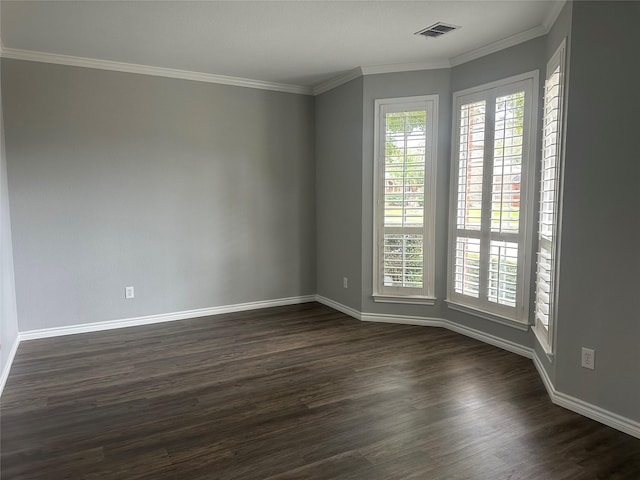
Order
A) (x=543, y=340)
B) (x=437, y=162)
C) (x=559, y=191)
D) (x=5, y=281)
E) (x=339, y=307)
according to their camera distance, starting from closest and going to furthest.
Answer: (x=559, y=191) < (x=543, y=340) < (x=5, y=281) < (x=437, y=162) < (x=339, y=307)

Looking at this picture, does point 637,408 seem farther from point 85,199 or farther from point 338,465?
point 85,199

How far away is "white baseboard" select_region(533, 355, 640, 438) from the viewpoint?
2.51 m

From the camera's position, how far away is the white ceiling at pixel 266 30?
301 cm

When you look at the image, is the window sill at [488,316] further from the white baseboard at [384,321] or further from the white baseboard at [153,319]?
the white baseboard at [153,319]

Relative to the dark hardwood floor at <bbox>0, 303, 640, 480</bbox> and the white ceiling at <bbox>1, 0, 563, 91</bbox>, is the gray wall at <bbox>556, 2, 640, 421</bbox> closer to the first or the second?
the dark hardwood floor at <bbox>0, 303, 640, 480</bbox>

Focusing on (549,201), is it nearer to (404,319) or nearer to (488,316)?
(488,316)

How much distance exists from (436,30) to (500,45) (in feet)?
2.12

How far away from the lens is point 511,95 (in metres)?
3.65

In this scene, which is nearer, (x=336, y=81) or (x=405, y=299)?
(x=405, y=299)

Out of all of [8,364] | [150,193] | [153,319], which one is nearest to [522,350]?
[153,319]

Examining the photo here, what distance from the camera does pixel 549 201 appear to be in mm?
3111

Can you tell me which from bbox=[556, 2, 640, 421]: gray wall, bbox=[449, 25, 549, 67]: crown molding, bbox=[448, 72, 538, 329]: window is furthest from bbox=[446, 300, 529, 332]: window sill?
bbox=[449, 25, 549, 67]: crown molding

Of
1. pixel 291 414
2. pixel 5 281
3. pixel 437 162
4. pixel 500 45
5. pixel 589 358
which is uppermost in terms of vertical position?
pixel 500 45

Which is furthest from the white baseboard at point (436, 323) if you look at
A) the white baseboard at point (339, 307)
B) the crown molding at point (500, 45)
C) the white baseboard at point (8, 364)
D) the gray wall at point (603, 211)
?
the white baseboard at point (8, 364)
